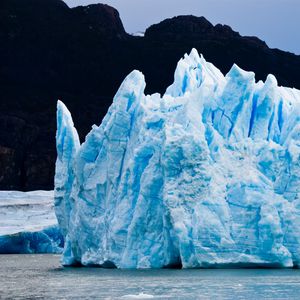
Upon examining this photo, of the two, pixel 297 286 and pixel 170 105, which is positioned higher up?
pixel 170 105

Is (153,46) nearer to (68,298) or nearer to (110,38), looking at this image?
(110,38)

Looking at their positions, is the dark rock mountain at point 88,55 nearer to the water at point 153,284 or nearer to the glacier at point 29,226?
the glacier at point 29,226

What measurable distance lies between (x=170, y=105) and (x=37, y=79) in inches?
2276

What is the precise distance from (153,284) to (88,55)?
64987mm

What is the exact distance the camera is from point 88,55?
88.2 meters

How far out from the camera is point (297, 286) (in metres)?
23.7

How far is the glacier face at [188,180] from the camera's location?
26547mm

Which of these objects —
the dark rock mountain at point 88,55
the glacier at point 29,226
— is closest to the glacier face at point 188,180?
the glacier at point 29,226

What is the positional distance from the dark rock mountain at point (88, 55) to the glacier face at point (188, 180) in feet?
162

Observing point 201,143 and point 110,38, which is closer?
point 201,143

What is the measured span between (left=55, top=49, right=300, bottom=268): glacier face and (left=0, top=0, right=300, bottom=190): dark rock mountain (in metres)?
49.5

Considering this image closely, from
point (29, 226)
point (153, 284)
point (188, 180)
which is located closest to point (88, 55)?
point (29, 226)

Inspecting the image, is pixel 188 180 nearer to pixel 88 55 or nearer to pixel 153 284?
pixel 153 284

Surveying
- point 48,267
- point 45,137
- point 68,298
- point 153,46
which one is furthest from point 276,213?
point 153,46
